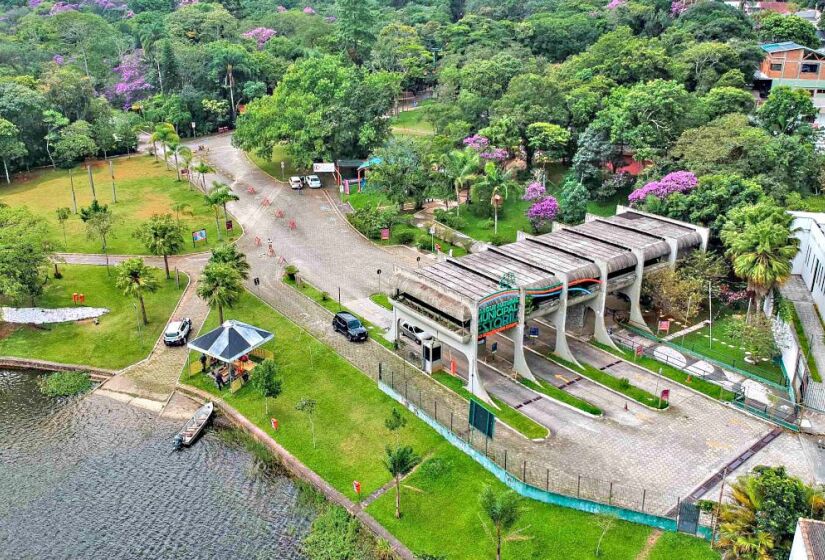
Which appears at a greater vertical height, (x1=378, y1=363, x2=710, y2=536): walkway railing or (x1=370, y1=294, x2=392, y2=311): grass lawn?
(x1=370, y1=294, x2=392, y2=311): grass lawn

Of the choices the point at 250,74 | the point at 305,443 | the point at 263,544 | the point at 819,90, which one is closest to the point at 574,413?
the point at 305,443

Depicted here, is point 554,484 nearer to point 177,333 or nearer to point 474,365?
point 474,365

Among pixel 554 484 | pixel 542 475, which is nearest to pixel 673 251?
pixel 542 475

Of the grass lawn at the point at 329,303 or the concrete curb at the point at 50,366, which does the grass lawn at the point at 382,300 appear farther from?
the concrete curb at the point at 50,366

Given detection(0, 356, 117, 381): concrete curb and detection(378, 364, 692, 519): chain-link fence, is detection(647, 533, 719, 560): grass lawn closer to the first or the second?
detection(378, 364, 692, 519): chain-link fence

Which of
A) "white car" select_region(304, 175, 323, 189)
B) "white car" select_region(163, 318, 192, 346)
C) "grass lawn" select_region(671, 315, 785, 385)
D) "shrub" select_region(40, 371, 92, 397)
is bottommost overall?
"shrub" select_region(40, 371, 92, 397)

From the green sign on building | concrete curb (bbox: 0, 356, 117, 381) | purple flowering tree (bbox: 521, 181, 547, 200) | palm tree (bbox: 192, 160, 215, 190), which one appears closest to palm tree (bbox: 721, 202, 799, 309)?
the green sign on building

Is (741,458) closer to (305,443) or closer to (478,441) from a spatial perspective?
(478,441)
